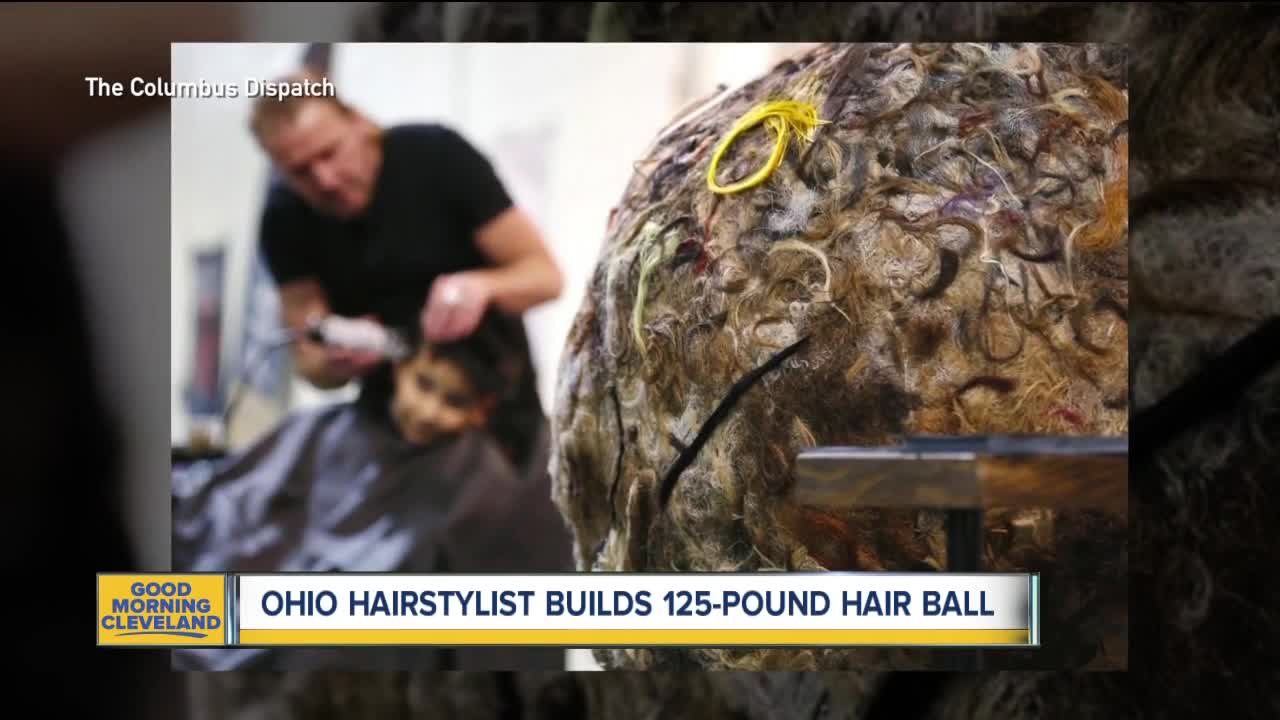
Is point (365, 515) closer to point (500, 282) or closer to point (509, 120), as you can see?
point (500, 282)

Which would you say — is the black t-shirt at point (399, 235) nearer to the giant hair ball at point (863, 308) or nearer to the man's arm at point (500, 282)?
the man's arm at point (500, 282)

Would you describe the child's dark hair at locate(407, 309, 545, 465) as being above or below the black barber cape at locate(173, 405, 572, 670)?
above

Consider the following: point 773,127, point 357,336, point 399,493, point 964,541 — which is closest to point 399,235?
point 357,336

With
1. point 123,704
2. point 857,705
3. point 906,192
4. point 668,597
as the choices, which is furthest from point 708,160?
point 123,704

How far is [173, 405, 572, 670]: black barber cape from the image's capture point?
1.42 meters

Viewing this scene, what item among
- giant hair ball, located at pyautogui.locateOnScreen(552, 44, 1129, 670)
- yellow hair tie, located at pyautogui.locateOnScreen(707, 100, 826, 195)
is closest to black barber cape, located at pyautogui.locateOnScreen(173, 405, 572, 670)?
giant hair ball, located at pyautogui.locateOnScreen(552, 44, 1129, 670)

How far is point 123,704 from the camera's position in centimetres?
145

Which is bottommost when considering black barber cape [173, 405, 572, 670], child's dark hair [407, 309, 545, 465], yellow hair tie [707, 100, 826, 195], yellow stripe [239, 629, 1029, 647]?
yellow stripe [239, 629, 1029, 647]

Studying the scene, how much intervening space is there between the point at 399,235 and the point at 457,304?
0.11m

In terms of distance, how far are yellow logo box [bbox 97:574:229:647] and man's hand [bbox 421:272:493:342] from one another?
407mm

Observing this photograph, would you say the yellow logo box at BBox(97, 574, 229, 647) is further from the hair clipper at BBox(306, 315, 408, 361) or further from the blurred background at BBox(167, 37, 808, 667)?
the hair clipper at BBox(306, 315, 408, 361)

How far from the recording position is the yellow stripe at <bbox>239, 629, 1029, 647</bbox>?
55.0 inches

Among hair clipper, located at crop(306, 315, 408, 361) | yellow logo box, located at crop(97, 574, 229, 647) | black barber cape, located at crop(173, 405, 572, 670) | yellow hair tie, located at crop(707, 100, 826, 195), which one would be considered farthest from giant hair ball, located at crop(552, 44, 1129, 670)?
yellow logo box, located at crop(97, 574, 229, 647)

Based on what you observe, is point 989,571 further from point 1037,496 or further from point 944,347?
point 944,347
